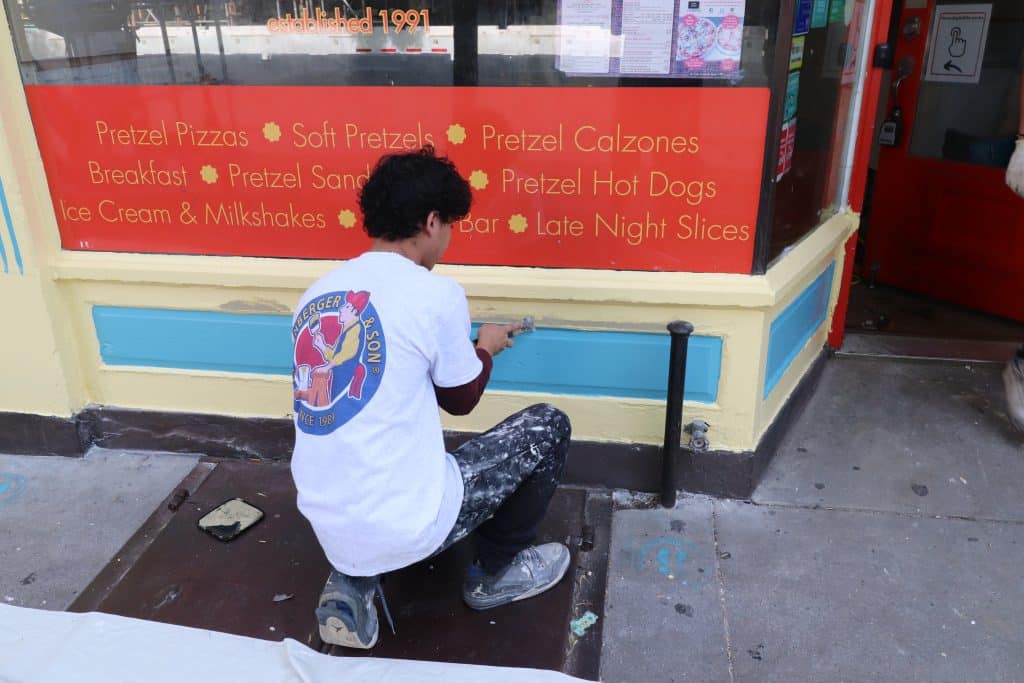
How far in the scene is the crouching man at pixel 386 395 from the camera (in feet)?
6.39

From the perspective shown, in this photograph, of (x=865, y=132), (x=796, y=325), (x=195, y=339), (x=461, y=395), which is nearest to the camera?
(x=461, y=395)

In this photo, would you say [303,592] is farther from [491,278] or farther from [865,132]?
[865,132]

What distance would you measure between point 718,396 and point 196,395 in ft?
7.11

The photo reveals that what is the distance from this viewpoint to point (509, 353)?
3.06 meters

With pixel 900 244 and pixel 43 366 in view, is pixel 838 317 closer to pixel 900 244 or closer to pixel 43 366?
pixel 900 244

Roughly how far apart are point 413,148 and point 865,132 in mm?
2275

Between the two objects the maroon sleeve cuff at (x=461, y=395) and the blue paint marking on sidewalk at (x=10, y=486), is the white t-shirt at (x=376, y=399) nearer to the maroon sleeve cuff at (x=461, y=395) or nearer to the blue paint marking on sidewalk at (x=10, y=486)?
the maroon sleeve cuff at (x=461, y=395)

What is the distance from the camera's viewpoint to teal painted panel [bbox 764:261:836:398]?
3127 mm

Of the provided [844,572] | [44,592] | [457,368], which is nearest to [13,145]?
[44,592]

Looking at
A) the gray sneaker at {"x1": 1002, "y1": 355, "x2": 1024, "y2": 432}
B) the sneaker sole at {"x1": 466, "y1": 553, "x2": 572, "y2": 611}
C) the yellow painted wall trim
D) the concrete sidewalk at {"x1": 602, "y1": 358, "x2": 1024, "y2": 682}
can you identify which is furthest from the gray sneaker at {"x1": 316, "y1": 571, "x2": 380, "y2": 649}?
the gray sneaker at {"x1": 1002, "y1": 355, "x2": 1024, "y2": 432}

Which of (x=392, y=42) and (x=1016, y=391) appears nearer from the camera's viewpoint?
(x=392, y=42)

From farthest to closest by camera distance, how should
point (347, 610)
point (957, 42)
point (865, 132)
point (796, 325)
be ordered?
1. point (957, 42)
2. point (865, 132)
3. point (796, 325)
4. point (347, 610)

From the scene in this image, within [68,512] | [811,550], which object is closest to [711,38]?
[811,550]

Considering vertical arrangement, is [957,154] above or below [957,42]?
below
